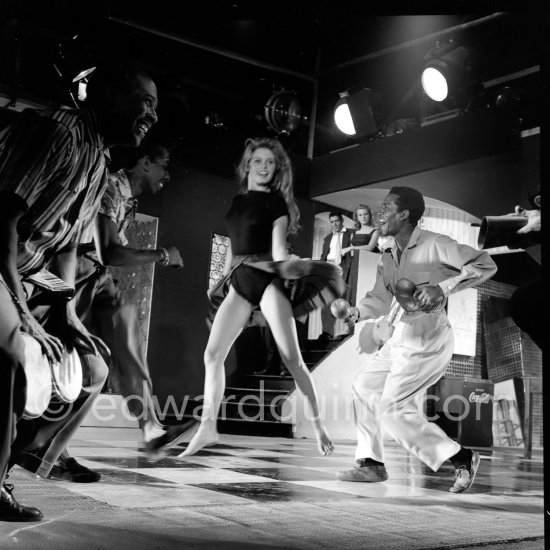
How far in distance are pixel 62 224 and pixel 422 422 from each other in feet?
7.96

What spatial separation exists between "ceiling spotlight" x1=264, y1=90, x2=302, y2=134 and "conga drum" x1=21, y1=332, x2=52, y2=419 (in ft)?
20.3

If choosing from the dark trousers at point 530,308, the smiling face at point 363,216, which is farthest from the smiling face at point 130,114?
the smiling face at point 363,216

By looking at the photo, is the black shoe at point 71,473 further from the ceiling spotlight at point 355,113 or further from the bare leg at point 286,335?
the ceiling spotlight at point 355,113

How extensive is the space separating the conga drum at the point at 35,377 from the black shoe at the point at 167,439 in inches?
69.2

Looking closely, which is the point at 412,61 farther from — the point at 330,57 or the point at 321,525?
the point at 321,525

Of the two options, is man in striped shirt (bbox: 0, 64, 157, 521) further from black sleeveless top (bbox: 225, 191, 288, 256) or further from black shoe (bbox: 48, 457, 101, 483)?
black sleeveless top (bbox: 225, 191, 288, 256)

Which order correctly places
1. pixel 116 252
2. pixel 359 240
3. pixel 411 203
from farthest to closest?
pixel 359 240 < pixel 411 203 < pixel 116 252

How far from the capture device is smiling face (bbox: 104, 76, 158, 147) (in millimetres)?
2059

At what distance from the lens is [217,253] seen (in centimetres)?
686

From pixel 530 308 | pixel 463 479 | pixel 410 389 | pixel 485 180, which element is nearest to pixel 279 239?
pixel 410 389

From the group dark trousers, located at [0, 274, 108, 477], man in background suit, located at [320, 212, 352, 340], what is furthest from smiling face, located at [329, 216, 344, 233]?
dark trousers, located at [0, 274, 108, 477]

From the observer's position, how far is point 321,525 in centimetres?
234

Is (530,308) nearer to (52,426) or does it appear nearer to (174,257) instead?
(52,426)

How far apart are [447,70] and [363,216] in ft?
6.87
